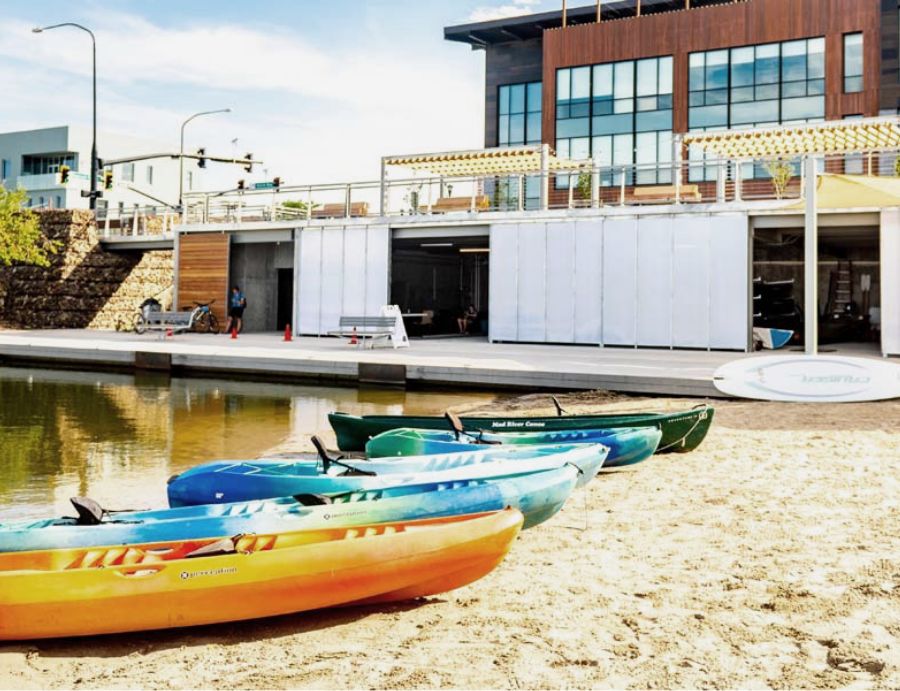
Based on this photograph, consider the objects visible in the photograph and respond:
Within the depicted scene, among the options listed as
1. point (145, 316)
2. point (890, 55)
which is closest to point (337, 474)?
point (145, 316)

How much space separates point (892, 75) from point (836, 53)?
2.81 meters

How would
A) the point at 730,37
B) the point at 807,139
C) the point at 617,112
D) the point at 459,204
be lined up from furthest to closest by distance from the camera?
the point at 617,112 → the point at 730,37 → the point at 459,204 → the point at 807,139

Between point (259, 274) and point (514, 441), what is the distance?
2448 cm

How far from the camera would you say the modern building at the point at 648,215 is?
72.9 ft

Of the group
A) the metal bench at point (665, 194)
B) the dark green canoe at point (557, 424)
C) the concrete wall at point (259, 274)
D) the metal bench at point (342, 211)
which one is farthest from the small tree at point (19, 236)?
the dark green canoe at point (557, 424)

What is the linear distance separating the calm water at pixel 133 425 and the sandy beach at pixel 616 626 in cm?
375

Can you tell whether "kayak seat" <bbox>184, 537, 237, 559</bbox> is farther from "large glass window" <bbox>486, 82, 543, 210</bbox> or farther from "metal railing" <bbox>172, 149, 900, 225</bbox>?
"large glass window" <bbox>486, 82, 543, 210</bbox>

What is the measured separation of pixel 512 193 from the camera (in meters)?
26.0

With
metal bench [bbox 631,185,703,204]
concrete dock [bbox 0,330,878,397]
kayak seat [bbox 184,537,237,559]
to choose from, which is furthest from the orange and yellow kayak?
metal bench [bbox 631,185,703,204]

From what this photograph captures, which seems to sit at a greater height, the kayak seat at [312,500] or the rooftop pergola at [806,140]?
the rooftop pergola at [806,140]

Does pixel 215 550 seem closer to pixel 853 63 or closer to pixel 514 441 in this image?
→ pixel 514 441

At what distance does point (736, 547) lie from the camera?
6.46 m

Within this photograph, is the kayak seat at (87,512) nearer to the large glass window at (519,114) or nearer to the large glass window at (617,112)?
the large glass window at (617,112)

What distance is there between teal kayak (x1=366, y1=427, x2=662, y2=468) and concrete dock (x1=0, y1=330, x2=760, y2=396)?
5.80 meters
